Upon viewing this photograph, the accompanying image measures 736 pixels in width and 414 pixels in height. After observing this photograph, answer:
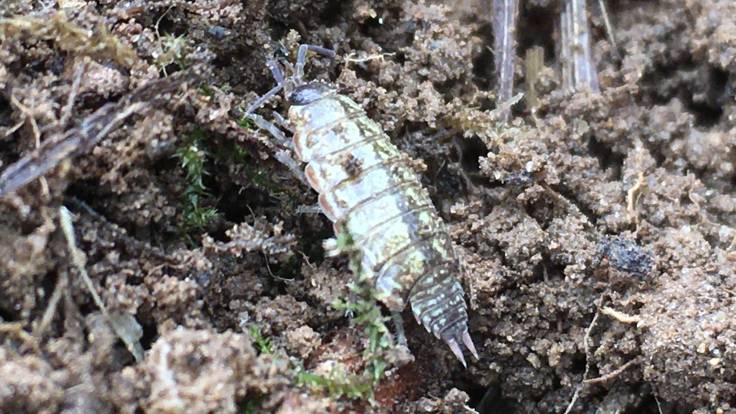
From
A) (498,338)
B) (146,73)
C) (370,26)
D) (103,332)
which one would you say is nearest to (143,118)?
(146,73)

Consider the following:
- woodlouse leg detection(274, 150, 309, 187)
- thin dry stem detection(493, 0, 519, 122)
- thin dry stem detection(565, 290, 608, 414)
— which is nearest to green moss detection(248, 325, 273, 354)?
→ woodlouse leg detection(274, 150, 309, 187)

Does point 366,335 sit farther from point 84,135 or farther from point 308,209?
point 84,135

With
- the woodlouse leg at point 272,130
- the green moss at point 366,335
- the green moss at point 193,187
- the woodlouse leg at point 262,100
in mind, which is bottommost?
the green moss at point 366,335

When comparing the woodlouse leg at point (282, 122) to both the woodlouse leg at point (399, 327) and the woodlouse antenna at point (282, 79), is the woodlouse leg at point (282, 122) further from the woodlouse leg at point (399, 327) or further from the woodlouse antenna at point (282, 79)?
the woodlouse leg at point (399, 327)

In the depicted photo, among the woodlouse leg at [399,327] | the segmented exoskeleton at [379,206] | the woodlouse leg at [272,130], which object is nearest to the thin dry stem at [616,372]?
the segmented exoskeleton at [379,206]

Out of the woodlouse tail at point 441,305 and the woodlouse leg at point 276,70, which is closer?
the woodlouse tail at point 441,305

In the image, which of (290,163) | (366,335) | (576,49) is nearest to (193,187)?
(290,163)

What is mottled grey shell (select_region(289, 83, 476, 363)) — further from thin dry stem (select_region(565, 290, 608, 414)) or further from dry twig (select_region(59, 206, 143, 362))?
dry twig (select_region(59, 206, 143, 362))
